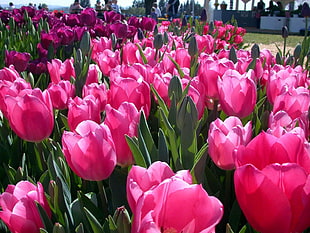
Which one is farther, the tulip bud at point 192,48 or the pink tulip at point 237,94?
the tulip bud at point 192,48

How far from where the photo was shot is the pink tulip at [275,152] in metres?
0.49

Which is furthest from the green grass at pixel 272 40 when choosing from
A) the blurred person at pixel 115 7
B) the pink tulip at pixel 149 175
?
the pink tulip at pixel 149 175

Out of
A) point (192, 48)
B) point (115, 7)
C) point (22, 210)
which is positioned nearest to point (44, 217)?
point (22, 210)

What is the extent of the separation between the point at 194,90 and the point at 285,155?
1.31 feet

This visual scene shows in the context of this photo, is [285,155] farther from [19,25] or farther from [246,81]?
[19,25]

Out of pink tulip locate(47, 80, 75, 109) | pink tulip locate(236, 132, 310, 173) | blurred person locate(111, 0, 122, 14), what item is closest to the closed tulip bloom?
pink tulip locate(236, 132, 310, 173)

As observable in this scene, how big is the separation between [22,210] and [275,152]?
13.6 inches

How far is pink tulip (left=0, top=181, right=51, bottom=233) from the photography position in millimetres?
559

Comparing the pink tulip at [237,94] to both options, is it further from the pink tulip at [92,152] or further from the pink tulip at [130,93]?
the pink tulip at [92,152]

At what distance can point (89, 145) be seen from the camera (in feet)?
1.94

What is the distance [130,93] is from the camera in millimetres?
826

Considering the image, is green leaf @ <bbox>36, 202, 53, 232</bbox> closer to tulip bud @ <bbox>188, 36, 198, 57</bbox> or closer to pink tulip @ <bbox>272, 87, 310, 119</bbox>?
pink tulip @ <bbox>272, 87, 310, 119</bbox>

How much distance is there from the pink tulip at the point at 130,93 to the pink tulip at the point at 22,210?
0.96 feet

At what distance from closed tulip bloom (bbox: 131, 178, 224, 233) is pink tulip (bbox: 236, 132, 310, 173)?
0.33ft
